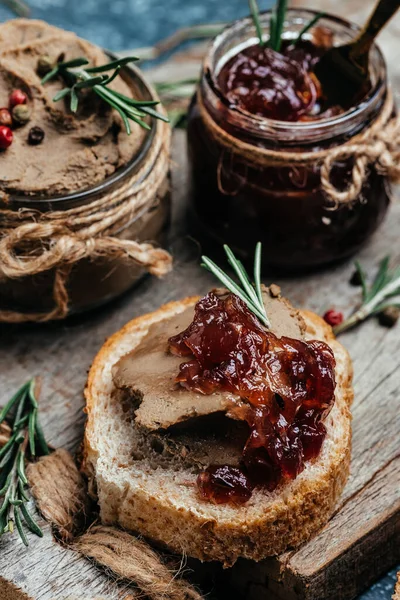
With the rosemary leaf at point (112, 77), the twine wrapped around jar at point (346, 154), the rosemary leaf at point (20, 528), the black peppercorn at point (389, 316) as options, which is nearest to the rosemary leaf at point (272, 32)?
the twine wrapped around jar at point (346, 154)

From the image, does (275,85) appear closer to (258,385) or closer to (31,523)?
(258,385)

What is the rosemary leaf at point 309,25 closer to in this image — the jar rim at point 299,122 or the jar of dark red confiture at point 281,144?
the jar of dark red confiture at point 281,144

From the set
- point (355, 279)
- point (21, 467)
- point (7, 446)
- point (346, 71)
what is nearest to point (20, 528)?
point (21, 467)

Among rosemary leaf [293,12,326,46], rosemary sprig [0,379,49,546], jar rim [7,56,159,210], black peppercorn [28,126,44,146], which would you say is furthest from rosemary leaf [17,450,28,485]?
rosemary leaf [293,12,326,46]

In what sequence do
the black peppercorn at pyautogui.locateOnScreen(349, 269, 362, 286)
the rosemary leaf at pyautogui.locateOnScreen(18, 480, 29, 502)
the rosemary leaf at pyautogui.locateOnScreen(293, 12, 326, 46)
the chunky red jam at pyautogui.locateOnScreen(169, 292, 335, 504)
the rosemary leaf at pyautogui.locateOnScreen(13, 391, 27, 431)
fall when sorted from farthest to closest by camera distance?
1. the black peppercorn at pyautogui.locateOnScreen(349, 269, 362, 286)
2. the rosemary leaf at pyautogui.locateOnScreen(293, 12, 326, 46)
3. the rosemary leaf at pyautogui.locateOnScreen(13, 391, 27, 431)
4. the rosemary leaf at pyautogui.locateOnScreen(18, 480, 29, 502)
5. the chunky red jam at pyautogui.locateOnScreen(169, 292, 335, 504)

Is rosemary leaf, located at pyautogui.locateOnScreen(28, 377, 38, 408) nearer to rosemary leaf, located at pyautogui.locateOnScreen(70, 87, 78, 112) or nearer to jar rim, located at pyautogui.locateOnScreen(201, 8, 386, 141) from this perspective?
rosemary leaf, located at pyautogui.locateOnScreen(70, 87, 78, 112)

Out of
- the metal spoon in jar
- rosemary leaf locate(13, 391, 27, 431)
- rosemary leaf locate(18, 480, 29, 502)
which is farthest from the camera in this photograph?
the metal spoon in jar

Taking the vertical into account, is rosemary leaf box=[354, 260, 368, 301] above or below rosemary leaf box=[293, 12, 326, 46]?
below
